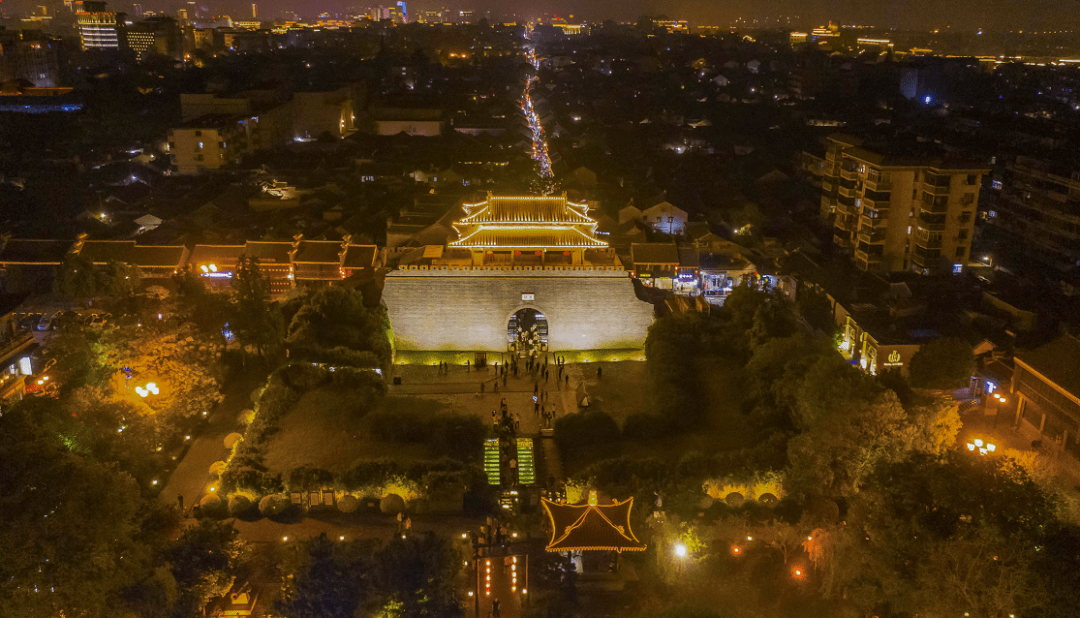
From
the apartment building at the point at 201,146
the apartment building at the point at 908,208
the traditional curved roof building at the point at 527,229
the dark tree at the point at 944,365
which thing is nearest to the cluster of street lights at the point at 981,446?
the dark tree at the point at 944,365

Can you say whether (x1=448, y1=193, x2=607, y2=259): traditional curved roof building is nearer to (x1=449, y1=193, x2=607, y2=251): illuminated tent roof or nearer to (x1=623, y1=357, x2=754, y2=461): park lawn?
(x1=449, y1=193, x2=607, y2=251): illuminated tent roof

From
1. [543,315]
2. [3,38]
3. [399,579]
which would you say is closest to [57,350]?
[399,579]

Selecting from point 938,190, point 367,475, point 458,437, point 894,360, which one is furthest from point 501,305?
point 938,190

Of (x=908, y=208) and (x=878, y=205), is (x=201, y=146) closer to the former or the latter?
(x=878, y=205)

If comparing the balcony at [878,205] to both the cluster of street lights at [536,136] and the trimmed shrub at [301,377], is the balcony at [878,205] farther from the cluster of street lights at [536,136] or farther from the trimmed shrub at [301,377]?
the trimmed shrub at [301,377]

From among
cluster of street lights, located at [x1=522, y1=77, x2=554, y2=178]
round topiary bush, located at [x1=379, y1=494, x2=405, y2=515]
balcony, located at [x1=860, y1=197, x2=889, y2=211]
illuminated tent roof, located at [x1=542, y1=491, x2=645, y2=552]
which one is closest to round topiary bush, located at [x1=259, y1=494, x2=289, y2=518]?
round topiary bush, located at [x1=379, y1=494, x2=405, y2=515]

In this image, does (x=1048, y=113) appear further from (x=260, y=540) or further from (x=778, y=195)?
(x=260, y=540)
